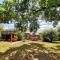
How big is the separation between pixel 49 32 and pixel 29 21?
17.1 m

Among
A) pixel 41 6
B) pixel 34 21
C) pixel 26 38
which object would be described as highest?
pixel 41 6

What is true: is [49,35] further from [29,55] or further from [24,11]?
[24,11]

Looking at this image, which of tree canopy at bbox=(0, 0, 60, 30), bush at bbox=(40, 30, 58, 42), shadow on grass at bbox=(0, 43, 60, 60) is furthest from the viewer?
bush at bbox=(40, 30, 58, 42)

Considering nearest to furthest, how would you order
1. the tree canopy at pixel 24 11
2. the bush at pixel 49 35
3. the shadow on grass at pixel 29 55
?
the tree canopy at pixel 24 11, the shadow on grass at pixel 29 55, the bush at pixel 49 35

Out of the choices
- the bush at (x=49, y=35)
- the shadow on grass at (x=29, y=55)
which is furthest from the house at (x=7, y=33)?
the shadow on grass at (x=29, y=55)

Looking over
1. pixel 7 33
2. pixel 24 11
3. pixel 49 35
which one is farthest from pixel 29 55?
pixel 7 33

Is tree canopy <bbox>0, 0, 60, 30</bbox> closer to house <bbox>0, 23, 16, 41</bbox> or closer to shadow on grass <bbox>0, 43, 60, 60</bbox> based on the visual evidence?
shadow on grass <bbox>0, 43, 60, 60</bbox>

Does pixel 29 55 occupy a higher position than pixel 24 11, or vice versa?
pixel 24 11

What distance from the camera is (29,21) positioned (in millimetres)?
14922

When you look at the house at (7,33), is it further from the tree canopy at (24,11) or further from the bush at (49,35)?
the tree canopy at (24,11)

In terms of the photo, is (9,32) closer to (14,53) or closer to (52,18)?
(14,53)

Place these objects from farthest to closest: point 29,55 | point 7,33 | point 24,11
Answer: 1. point 7,33
2. point 29,55
3. point 24,11

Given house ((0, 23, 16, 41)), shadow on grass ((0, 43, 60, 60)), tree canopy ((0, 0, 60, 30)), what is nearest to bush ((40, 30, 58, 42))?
house ((0, 23, 16, 41))

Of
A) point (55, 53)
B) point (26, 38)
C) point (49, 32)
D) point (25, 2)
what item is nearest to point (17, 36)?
point (26, 38)
